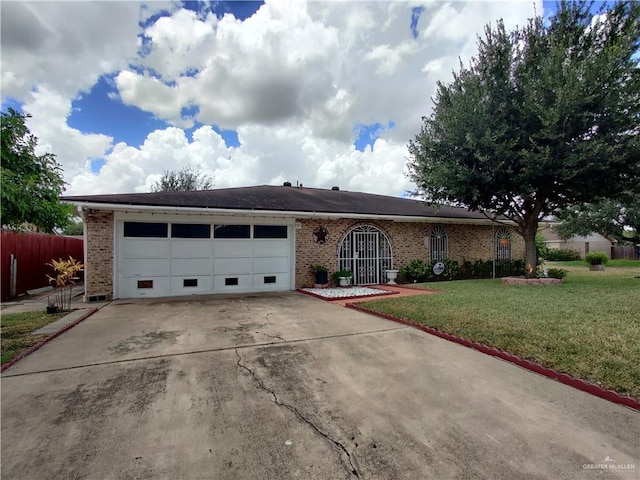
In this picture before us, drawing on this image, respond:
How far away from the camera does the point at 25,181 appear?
422 centimetres

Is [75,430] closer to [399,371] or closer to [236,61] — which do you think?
[399,371]

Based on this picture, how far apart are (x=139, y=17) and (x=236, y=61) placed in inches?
120

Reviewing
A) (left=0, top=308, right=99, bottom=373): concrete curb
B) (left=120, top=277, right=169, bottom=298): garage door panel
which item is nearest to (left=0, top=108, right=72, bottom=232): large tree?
(left=0, top=308, right=99, bottom=373): concrete curb

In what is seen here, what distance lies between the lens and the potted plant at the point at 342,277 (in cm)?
1171

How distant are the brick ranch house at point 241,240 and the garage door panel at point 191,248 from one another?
0.03 metres

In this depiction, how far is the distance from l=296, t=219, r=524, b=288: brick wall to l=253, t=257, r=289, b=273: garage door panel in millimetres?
458

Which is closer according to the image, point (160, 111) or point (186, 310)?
point (186, 310)

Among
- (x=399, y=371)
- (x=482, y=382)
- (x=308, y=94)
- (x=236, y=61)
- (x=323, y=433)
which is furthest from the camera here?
(x=308, y=94)

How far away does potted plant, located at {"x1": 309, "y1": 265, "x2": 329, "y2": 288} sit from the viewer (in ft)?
37.7

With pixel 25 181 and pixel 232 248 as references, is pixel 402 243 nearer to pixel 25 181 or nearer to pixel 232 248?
pixel 232 248

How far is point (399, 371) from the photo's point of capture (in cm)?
402

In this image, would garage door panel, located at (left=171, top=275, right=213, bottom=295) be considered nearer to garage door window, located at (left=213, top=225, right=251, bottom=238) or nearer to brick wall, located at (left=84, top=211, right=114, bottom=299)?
garage door window, located at (left=213, top=225, right=251, bottom=238)

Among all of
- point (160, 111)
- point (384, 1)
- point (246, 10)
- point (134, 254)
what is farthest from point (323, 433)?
point (160, 111)

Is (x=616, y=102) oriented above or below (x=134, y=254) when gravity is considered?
above
